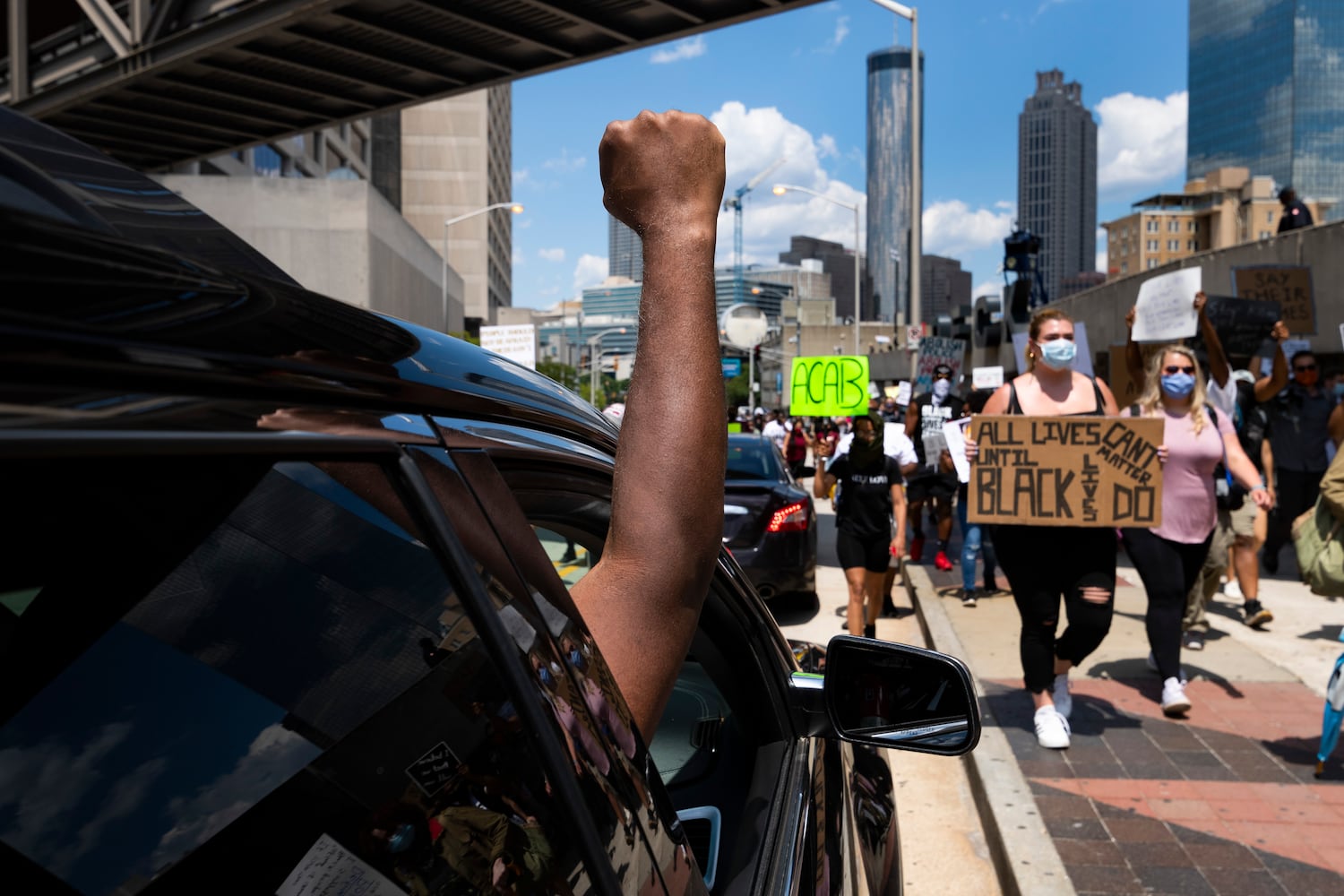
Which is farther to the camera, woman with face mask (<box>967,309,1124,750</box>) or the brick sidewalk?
woman with face mask (<box>967,309,1124,750</box>)

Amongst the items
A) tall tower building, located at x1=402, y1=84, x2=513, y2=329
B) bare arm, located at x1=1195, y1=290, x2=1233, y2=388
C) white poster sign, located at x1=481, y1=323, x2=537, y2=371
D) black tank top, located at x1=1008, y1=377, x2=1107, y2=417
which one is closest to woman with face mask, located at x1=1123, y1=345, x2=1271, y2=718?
black tank top, located at x1=1008, y1=377, x2=1107, y2=417

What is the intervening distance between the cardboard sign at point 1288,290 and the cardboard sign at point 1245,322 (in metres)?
0.39

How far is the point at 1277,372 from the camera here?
8844 mm

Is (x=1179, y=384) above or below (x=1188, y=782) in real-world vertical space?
above

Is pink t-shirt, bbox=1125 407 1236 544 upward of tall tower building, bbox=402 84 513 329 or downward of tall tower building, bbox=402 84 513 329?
downward

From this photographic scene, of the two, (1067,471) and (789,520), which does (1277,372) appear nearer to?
(789,520)

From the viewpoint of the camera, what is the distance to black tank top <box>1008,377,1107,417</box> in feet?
18.3

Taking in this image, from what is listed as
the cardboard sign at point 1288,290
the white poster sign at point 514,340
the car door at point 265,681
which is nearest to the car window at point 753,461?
the cardboard sign at point 1288,290

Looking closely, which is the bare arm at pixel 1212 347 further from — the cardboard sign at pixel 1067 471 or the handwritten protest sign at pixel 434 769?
Result: the handwritten protest sign at pixel 434 769

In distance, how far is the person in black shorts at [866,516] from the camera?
7.65 metres

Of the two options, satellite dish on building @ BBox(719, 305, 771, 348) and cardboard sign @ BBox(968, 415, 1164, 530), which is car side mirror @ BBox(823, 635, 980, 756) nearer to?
cardboard sign @ BBox(968, 415, 1164, 530)

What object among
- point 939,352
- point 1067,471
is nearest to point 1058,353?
point 1067,471

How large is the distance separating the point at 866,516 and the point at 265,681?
23.1ft

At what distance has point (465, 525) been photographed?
954 mm
